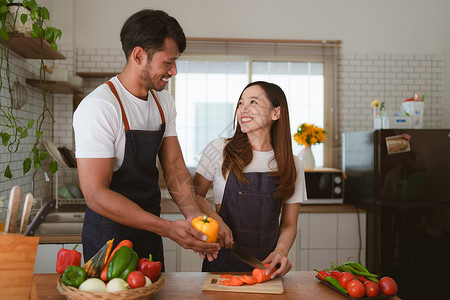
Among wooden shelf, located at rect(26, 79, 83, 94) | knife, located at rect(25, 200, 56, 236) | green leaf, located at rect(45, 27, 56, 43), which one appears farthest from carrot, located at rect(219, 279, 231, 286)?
wooden shelf, located at rect(26, 79, 83, 94)

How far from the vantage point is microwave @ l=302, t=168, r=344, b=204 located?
365cm

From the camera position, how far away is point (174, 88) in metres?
4.07

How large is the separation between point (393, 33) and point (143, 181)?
130 inches

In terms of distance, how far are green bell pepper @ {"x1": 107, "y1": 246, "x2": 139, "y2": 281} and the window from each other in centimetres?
278

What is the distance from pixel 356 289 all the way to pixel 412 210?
7.23ft

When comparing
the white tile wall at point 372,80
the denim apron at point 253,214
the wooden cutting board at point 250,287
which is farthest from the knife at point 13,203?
the white tile wall at point 372,80

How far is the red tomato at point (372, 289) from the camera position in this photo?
56.3 inches

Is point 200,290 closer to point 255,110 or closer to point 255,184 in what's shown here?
point 255,184

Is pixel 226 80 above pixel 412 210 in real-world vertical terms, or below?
above

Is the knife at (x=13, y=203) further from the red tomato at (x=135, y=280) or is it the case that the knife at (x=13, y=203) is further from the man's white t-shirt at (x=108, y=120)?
the man's white t-shirt at (x=108, y=120)

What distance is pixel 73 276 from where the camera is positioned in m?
1.26

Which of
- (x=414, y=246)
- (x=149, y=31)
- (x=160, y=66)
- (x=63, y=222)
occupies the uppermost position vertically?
(x=149, y=31)

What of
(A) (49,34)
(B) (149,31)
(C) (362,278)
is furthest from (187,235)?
(A) (49,34)

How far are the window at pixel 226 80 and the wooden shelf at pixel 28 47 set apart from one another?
A: 1406 mm
